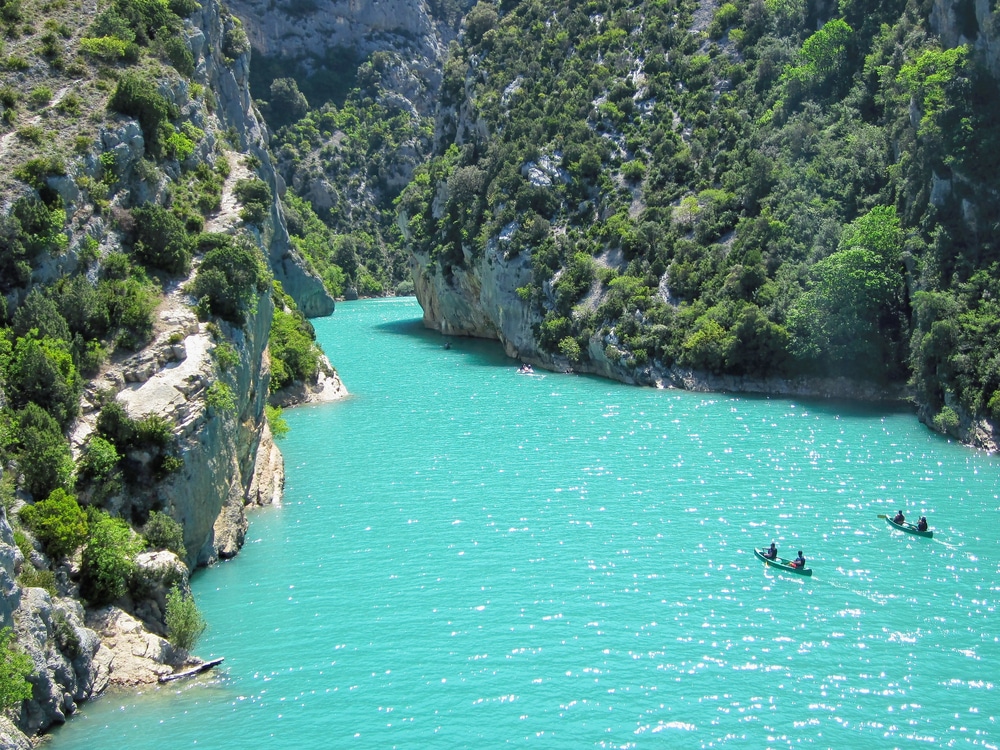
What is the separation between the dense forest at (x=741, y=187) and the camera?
6388 cm

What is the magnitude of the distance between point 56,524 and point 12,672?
722cm

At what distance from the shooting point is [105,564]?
2972 cm

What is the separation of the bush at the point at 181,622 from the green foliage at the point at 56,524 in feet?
11.0

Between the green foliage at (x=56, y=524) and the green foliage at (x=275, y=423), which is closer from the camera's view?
the green foliage at (x=56, y=524)

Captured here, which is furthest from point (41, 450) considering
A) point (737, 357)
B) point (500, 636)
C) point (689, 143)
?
point (689, 143)

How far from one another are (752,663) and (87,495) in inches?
860

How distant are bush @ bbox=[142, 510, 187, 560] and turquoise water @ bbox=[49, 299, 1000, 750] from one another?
246 cm

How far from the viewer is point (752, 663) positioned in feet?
97.8

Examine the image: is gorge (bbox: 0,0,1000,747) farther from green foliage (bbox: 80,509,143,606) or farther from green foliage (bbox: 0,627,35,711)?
green foliage (bbox: 0,627,35,711)

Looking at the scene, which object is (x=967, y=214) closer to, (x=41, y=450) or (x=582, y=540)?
(x=582, y=540)

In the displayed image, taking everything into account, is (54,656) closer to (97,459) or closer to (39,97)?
(97,459)

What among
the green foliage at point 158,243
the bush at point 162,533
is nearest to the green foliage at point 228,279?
the green foliage at point 158,243

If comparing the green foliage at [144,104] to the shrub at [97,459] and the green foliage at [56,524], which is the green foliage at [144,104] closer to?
the shrub at [97,459]

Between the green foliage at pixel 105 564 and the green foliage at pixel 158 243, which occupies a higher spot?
the green foliage at pixel 158 243
